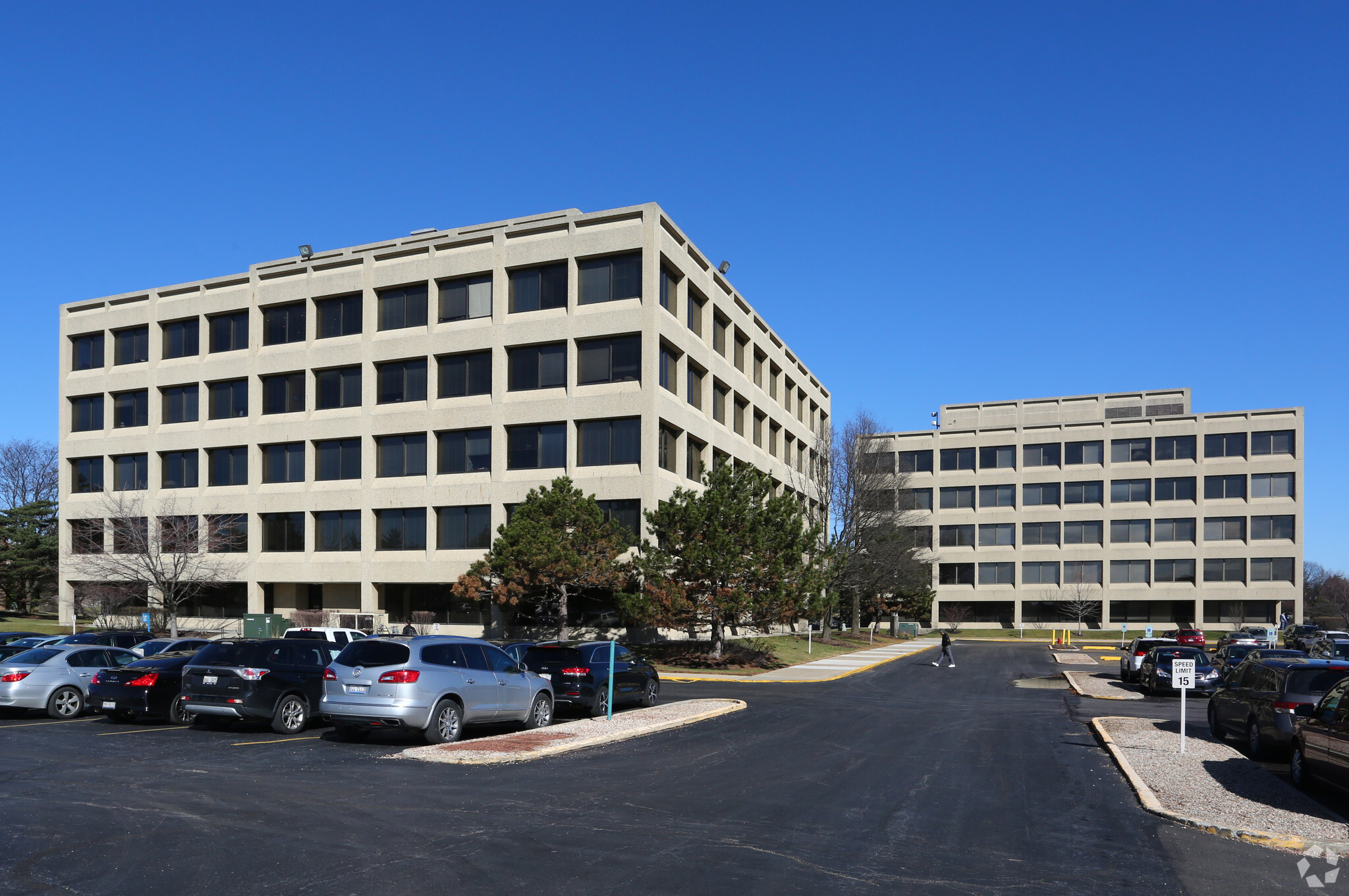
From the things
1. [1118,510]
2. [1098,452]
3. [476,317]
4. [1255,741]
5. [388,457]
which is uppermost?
[476,317]

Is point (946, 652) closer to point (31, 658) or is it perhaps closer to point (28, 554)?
point (31, 658)

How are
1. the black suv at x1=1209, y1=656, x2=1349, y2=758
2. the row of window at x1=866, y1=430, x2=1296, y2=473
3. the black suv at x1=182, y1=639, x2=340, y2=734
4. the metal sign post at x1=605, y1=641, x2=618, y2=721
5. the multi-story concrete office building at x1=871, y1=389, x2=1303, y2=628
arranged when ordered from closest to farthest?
1. the black suv at x1=1209, y1=656, x2=1349, y2=758
2. the black suv at x1=182, y1=639, x2=340, y2=734
3. the metal sign post at x1=605, y1=641, x2=618, y2=721
4. the multi-story concrete office building at x1=871, y1=389, x2=1303, y2=628
5. the row of window at x1=866, y1=430, x2=1296, y2=473

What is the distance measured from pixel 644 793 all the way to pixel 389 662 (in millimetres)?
6051

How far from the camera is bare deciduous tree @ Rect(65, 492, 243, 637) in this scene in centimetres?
4878

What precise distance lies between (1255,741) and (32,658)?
23.3 m

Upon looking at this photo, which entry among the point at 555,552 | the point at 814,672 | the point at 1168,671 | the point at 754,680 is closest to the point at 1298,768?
the point at 1168,671

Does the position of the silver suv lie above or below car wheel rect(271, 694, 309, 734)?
above

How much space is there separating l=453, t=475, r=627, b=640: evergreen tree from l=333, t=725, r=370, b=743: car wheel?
1883 cm

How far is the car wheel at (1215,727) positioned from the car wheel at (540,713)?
41.1 feet

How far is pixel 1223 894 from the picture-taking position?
8.41m

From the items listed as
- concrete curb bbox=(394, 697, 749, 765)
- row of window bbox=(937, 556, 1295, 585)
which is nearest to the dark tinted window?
concrete curb bbox=(394, 697, 749, 765)

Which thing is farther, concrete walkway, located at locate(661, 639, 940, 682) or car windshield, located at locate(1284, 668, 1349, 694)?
concrete walkway, located at locate(661, 639, 940, 682)

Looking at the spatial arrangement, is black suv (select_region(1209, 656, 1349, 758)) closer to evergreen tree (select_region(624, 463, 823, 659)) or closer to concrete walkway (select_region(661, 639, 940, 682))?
concrete walkway (select_region(661, 639, 940, 682))

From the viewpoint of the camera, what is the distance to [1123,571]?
83000mm
